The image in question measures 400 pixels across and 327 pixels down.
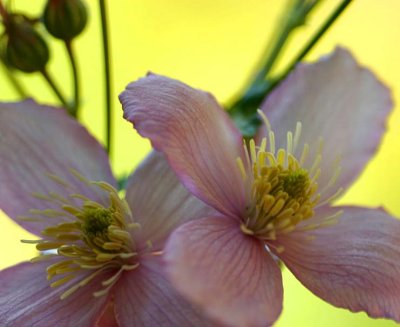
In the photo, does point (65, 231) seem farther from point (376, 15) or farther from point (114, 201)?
point (376, 15)

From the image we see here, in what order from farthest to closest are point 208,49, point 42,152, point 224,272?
point 208,49 < point 42,152 < point 224,272

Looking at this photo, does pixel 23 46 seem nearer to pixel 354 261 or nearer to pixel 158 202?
pixel 158 202

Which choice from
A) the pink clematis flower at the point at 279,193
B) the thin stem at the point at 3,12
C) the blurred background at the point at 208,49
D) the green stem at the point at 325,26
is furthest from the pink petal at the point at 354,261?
the blurred background at the point at 208,49

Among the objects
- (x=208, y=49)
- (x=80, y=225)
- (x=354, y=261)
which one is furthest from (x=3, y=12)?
(x=208, y=49)

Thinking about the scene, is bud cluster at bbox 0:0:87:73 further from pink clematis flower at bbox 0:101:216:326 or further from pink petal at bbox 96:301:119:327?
pink petal at bbox 96:301:119:327

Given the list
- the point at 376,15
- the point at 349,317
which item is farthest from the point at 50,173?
the point at 376,15

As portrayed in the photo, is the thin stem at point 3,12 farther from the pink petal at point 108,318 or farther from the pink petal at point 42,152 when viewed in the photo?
the pink petal at point 108,318
